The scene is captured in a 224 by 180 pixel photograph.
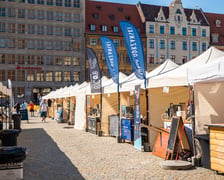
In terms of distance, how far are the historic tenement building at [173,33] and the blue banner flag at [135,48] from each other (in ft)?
150

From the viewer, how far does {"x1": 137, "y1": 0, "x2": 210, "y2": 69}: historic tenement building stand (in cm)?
5531

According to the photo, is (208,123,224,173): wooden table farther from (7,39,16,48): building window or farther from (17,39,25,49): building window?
(7,39,16,48): building window

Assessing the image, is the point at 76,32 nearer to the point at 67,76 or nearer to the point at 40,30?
the point at 40,30

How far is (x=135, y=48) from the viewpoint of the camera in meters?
9.45

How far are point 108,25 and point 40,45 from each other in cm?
1228

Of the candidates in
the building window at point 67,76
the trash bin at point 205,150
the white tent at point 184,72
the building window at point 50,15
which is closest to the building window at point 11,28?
the building window at point 50,15

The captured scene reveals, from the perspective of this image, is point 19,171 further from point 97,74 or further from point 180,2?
point 180,2

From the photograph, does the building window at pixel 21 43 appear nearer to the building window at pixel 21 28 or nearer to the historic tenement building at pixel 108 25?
the building window at pixel 21 28

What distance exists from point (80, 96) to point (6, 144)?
32.1 feet

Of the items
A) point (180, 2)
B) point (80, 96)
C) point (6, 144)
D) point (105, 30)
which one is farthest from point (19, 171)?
point (180, 2)

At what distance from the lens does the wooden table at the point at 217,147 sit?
622 centimetres

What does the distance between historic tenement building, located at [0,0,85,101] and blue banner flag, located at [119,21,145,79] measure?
42.3m

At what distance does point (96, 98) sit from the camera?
1642 centimetres

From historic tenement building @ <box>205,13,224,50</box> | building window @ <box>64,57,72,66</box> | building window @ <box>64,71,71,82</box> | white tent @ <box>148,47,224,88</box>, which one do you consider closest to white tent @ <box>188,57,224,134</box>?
white tent @ <box>148,47,224,88</box>
